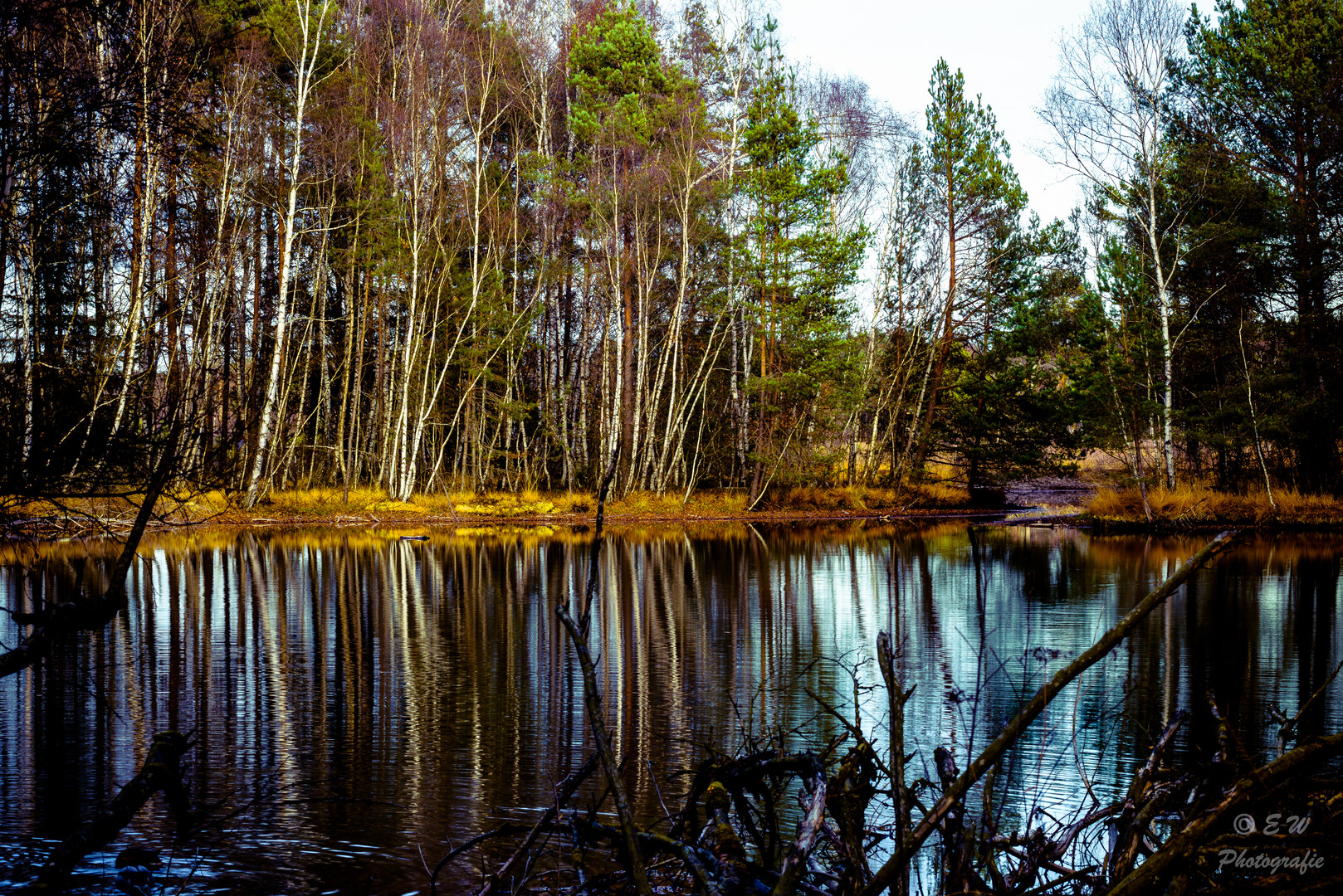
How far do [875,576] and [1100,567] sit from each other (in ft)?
13.9

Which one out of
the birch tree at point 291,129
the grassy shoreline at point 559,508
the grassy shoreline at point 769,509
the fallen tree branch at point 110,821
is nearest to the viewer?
the fallen tree branch at point 110,821

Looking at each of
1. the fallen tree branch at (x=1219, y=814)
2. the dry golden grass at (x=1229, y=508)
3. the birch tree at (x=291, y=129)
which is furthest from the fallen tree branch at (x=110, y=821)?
the birch tree at (x=291, y=129)

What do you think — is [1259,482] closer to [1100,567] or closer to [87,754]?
[1100,567]

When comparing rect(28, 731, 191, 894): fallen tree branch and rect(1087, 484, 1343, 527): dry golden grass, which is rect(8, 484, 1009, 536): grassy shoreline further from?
rect(28, 731, 191, 894): fallen tree branch

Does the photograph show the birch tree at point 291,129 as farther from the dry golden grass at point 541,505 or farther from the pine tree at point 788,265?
the pine tree at point 788,265

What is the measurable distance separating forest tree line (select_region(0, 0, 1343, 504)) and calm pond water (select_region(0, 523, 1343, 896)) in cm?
1029

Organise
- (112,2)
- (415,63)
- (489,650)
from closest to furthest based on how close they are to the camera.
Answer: (112,2) < (489,650) < (415,63)

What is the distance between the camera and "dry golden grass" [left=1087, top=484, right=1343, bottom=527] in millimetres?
25188

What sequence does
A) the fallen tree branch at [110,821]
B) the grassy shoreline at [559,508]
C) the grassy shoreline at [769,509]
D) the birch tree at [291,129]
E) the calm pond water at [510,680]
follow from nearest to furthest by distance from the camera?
the fallen tree branch at [110,821], the calm pond water at [510,680], the grassy shoreline at [769,509], the birch tree at [291,129], the grassy shoreline at [559,508]

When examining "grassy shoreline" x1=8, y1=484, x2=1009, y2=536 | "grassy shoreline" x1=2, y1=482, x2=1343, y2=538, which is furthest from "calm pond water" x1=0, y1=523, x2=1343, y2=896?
"grassy shoreline" x1=8, y1=484, x2=1009, y2=536

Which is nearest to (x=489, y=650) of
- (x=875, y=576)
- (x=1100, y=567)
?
(x=875, y=576)

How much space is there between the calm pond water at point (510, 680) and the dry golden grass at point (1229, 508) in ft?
22.1

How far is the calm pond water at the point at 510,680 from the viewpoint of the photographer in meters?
5.65

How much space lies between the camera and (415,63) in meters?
31.4
